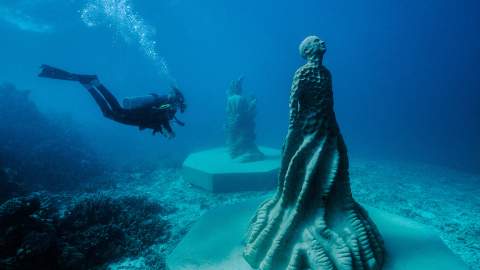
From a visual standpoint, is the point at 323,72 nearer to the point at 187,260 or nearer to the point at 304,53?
the point at 304,53

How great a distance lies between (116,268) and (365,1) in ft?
260

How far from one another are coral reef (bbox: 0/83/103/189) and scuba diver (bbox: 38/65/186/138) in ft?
17.9

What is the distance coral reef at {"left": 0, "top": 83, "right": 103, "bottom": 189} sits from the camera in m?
11.6

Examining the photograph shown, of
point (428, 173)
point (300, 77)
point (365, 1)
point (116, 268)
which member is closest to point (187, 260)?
point (116, 268)

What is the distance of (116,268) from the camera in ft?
19.0

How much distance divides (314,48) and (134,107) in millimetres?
4206

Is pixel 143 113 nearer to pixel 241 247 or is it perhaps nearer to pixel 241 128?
pixel 241 247

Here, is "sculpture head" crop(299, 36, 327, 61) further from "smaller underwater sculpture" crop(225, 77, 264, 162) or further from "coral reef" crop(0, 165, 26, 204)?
"coral reef" crop(0, 165, 26, 204)

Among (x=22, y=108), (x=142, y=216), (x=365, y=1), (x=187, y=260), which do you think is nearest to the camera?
(x=187, y=260)

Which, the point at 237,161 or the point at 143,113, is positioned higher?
the point at 143,113

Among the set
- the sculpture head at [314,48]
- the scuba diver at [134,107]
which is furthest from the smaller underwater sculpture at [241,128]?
the sculpture head at [314,48]

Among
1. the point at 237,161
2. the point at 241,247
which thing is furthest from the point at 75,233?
the point at 237,161

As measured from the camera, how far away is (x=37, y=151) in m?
13.4

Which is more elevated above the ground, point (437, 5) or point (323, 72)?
point (437, 5)
